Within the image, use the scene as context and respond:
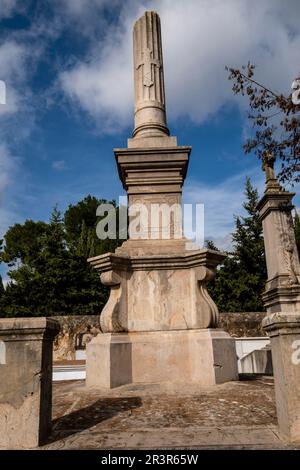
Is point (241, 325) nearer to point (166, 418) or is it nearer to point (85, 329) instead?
point (85, 329)

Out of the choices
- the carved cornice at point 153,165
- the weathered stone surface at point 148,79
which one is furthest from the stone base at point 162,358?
the weathered stone surface at point 148,79

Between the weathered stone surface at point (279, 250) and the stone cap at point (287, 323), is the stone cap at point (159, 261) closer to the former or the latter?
→ the stone cap at point (287, 323)

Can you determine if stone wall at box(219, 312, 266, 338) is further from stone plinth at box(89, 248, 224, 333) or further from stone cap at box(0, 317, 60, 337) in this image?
stone cap at box(0, 317, 60, 337)

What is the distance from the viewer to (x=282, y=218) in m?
10.1

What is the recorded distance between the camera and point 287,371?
2773 millimetres

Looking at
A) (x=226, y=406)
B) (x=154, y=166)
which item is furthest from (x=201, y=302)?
(x=154, y=166)

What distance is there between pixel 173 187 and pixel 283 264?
4.62 m

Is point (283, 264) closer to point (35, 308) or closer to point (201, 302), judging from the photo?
point (201, 302)

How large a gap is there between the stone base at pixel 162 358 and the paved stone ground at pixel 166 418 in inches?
9.4

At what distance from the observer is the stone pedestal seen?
268 cm

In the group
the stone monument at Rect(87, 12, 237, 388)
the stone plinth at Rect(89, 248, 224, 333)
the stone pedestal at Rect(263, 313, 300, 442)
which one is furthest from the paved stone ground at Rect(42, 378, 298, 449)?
the stone plinth at Rect(89, 248, 224, 333)

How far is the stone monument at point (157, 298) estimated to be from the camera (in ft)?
16.8

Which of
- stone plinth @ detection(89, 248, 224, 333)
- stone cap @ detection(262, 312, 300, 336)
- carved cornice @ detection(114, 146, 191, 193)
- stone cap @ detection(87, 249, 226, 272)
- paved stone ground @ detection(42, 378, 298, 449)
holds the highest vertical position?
carved cornice @ detection(114, 146, 191, 193)

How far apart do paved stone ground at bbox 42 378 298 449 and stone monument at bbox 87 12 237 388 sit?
0.36 metres
